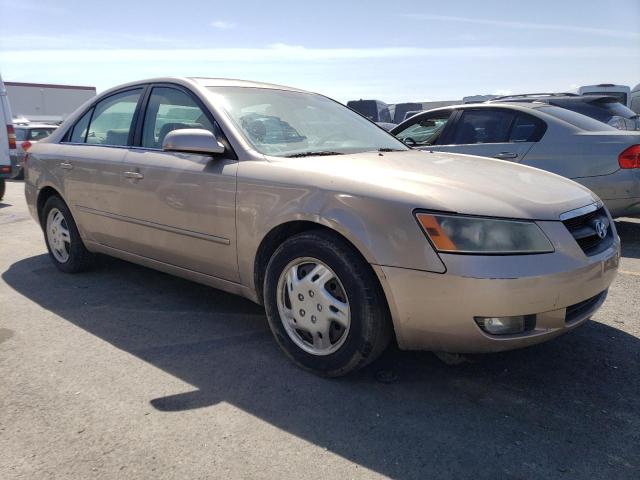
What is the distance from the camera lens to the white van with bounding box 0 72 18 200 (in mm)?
9398

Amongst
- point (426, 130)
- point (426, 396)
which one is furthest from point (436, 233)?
point (426, 130)

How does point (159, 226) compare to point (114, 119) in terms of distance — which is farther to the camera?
point (114, 119)

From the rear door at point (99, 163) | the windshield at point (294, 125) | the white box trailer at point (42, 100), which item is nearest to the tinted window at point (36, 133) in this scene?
the rear door at point (99, 163)

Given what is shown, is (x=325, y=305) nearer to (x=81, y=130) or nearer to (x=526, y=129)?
(x=81, y=130)

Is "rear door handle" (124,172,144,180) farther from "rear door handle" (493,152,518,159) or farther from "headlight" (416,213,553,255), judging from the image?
"rear door handle" (493,152,518,159)

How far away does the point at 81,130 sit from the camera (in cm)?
475

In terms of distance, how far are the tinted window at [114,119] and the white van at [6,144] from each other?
5.79 m

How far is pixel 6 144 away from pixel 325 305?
8.57m

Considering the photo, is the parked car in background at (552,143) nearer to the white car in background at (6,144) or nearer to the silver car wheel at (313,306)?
the silver car wheel at (313,306)

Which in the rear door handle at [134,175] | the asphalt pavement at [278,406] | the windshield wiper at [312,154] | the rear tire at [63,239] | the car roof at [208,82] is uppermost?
the car roof at [208,82]

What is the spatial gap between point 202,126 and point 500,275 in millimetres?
2120

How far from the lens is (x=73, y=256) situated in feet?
15.5

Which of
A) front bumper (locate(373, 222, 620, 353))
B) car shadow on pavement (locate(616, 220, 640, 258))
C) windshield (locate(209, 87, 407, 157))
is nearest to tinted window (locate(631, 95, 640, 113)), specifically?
car shadow on pavement (locate(616, 220, 640, 258))

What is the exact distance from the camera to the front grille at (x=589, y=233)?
269 cm
